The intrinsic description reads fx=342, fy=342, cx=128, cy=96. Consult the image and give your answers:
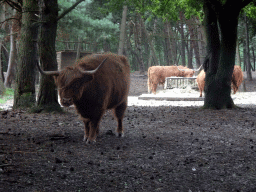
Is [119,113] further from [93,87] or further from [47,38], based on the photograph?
[47,38]

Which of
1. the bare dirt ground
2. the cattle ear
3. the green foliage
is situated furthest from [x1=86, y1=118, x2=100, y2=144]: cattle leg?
the green foliage

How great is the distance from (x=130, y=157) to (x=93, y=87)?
4.16 ft

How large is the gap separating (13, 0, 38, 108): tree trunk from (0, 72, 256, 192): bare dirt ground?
6.19 ft

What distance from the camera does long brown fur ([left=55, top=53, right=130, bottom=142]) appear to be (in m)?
5.03

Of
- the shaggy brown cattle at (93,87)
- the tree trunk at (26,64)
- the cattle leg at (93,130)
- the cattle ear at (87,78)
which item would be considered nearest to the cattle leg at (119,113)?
the shaggy brown cattle at (93,87)

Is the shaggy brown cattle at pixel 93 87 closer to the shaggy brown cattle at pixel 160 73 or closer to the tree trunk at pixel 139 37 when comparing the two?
the shaggy brown cattle at pixel 160 73

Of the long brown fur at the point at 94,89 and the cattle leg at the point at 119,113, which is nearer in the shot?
the long brown fur at the point at 94,89

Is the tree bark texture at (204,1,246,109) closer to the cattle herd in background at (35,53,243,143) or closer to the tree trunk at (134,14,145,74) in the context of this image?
the cattle herd in background at (35,53,243,143)

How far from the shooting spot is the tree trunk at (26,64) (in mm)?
9992

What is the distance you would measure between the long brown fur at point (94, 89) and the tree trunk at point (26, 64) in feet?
14.6

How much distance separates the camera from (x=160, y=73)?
20125 millimetres

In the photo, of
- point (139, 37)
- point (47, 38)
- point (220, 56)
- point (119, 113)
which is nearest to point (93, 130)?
point (119, 113)

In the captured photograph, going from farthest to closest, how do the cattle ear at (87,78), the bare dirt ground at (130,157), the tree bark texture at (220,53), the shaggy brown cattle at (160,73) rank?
the shaggy brown cattle at (160,73), the tree bark texture at (220,53), the cattle ear at (87,78), the bare dirt ground at (130,157)

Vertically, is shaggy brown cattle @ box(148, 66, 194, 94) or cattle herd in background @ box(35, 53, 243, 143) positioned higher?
shaggy brown cattle @ box(148, 66, 194, 94)
